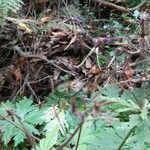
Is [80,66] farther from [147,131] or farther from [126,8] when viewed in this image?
[147,131]

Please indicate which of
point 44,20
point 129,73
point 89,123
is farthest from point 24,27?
point 89,123

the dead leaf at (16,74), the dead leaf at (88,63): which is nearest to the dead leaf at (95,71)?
the dead leaf at (88,63)

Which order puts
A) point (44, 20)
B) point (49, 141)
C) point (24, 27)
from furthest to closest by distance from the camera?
point (44, 20) < point (24, 27) < point (49, 141)

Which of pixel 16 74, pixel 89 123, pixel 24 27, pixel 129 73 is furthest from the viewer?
pixel 24 27

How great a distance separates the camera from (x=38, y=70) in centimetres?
240

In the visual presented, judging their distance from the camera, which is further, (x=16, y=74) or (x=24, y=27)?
(x=24, y=27)

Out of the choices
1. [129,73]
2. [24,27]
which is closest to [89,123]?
[129,73]

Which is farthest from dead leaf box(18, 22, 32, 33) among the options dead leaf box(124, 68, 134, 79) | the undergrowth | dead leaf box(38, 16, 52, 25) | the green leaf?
the green leaf

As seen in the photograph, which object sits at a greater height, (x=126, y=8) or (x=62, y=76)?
(x=126, y=8)

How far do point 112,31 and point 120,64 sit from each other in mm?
413

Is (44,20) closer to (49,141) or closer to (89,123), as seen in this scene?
(89,123)

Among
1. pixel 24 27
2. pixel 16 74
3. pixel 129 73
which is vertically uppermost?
pixel 24 27

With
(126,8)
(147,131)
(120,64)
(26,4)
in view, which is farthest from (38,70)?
(147,131)

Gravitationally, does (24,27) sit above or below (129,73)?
above
